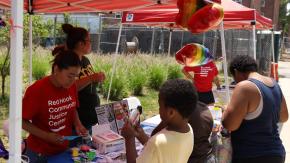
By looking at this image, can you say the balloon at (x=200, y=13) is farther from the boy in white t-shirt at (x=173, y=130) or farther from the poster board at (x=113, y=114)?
the boy in white t-shirt at (x=173, y=130)

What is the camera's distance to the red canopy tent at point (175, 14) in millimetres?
6062

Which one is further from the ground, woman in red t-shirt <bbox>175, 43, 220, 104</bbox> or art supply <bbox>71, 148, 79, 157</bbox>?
woman in red t-shirt <bbox>175, 43, 220, 104</bbox>

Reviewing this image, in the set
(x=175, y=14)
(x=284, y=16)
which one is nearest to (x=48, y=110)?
(x=175, y=14)

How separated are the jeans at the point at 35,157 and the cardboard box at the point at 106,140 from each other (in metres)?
0.49

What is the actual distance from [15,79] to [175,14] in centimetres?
560

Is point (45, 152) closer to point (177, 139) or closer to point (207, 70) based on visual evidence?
point (177, 139)

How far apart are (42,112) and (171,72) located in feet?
34.9

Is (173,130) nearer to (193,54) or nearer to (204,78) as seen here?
(193,54)

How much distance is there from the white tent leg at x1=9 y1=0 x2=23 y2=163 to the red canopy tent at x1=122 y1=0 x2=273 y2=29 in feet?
13.7

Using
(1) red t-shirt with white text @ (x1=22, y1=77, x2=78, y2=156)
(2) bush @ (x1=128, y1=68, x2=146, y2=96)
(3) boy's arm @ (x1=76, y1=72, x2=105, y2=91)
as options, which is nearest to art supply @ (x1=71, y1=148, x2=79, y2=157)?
(1) red t-shirt with white text @ (x1=22, y1=77, x2=78, y2=156)

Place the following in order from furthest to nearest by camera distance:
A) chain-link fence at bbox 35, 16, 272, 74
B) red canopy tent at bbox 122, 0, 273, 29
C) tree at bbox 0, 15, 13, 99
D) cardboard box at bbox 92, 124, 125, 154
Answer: chain-link fence at bbox 35, 16, 272, 74, tree at bbox 0, 15, 13, 99, red canopy tent at bbox 122, 0, 273, 29, cardboard box at bbox 92, 124, 125, 154

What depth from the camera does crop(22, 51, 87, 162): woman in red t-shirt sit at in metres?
2.93

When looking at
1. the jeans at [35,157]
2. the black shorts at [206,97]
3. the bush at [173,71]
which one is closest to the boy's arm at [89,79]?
the jeans at [35,157]

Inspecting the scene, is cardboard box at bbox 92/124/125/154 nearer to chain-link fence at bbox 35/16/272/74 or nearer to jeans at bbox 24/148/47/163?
jeans at bbox 24/148/47/163
